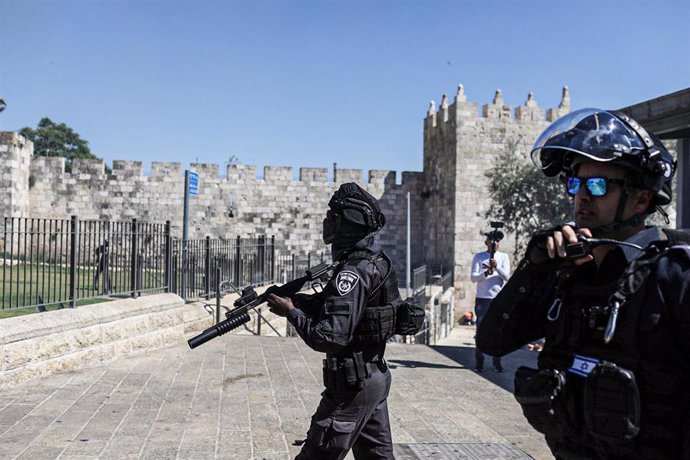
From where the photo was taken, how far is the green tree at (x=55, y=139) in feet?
174

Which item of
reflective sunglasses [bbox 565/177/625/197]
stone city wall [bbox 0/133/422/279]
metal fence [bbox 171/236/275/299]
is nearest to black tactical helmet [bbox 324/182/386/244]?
reflective sunglasses [bbox 565/177/625/197]

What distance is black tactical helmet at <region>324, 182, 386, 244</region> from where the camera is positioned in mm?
3434

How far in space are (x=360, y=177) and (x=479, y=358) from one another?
19.3 m

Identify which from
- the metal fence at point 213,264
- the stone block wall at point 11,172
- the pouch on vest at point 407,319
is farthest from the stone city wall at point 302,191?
the pouch on vest at point 407,319

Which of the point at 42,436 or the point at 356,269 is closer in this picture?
the point at 356,269

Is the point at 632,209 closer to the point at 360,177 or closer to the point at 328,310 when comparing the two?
the point at 328,310

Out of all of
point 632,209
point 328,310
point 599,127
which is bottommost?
point 328,310

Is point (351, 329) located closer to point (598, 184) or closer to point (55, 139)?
point (598, 184)

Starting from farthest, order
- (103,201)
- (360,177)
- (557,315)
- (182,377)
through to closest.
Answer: (360,177) < (103,201) < (182,377) < (557,315)

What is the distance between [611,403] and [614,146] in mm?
804

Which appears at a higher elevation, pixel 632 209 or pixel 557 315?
pixel 632 209

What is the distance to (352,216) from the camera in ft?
11.2

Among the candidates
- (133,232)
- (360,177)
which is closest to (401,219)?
(360,177)

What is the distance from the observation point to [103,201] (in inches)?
992
